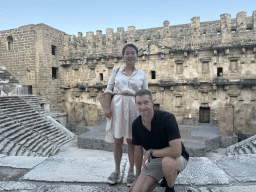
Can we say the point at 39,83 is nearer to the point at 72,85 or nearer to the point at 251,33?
the point at 72,85

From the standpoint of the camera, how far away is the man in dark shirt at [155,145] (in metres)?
1.85

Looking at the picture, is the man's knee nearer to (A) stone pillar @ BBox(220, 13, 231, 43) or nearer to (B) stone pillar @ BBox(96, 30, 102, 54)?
(A) stone pillar @ BBox(220, 13, 231, 43)

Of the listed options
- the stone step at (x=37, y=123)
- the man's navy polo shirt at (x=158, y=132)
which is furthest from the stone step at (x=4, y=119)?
the man's navy polo shirt at (x=158, y=132)

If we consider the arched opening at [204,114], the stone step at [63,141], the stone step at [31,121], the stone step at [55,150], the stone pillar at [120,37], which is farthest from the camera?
the stone pillar at [120,37]

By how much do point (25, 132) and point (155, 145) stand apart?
874cm

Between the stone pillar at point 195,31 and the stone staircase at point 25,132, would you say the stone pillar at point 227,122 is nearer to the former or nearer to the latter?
the stone pillar at point 195,31

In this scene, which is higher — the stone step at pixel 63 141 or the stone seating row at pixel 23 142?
the stone seating row at pixel 23 142

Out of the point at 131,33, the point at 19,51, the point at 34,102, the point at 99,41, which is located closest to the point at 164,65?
the point at 131,33

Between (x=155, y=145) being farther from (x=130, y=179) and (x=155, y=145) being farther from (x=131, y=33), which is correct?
(x=131, y=33)

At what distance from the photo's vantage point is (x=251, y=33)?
1234 cm

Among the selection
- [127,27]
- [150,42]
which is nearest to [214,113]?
[150,42]

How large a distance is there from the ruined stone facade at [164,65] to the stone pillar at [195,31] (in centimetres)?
7

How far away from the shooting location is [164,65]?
577 inches

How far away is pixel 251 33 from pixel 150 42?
7.19 m
